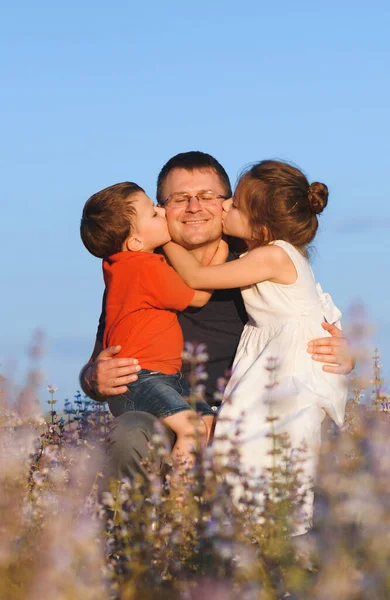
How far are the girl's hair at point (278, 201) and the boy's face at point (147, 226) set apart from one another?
0.54m

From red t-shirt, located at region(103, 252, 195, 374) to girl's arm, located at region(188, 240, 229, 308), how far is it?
0.40 ft

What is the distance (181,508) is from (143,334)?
199 centimetres

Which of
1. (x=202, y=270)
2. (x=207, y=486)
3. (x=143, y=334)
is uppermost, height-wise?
(x=202, y=270)

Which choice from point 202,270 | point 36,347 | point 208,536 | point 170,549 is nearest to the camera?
point 208,536

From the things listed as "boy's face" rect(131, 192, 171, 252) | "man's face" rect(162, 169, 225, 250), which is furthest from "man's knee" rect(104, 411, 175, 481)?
"man's face" rect(162, 169, 225, 250)

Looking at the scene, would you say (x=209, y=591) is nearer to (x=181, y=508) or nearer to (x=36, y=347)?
(x=181, y=508)

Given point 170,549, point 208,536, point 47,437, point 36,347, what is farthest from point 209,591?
point 47,437

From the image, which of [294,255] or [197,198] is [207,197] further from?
[294,255]

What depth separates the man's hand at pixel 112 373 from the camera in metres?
5.69

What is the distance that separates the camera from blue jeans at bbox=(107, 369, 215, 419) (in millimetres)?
5539

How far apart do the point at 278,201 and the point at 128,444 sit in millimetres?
1831

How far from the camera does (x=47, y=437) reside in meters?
7.06

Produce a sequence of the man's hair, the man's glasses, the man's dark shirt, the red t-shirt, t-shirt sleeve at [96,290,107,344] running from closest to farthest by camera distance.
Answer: the red t-shirt
the man's glasses
the man's hair
the man's dark shirt
t-shirt sleeve at [96,290,107,344]

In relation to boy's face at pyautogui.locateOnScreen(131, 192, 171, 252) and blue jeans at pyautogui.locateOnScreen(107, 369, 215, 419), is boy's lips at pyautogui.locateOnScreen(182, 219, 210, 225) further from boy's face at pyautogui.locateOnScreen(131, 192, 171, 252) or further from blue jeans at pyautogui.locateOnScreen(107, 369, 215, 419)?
blue jeans at pyautogui.locateOnScreen(107, 369, 215, 419)
